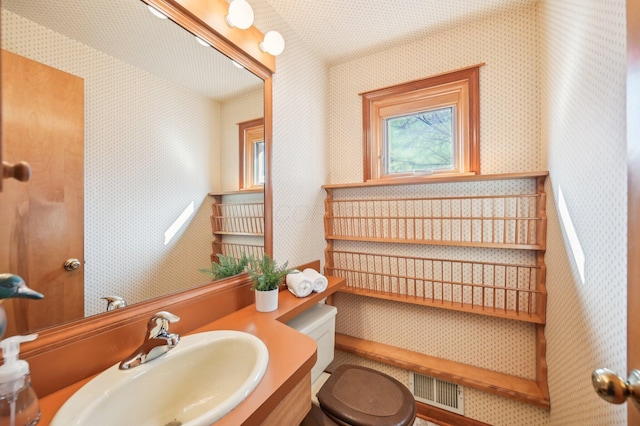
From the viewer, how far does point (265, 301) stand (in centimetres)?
114

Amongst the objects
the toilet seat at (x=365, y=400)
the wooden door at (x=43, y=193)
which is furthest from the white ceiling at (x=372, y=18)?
the toilet seat at (x=365, y=400)

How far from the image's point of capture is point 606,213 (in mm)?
760

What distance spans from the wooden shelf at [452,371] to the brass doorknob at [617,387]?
48.3 inches

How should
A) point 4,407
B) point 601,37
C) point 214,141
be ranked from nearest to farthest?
point 4,407, point 601,37, point 214,141

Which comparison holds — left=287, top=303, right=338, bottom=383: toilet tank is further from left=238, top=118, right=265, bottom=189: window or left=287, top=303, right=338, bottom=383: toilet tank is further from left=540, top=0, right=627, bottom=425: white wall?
left=540, top=0, right=627, bottom=425: white wall

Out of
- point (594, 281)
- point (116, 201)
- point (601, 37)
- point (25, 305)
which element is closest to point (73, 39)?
point (116, 201)

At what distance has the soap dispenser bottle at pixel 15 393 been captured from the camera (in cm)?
49

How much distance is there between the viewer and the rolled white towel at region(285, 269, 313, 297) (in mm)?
1325

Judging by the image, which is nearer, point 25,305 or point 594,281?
point 25,305

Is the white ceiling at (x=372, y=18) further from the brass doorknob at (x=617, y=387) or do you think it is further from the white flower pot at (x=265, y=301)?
the brass doorknob at (x=617, y=387)

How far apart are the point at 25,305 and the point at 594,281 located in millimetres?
1609

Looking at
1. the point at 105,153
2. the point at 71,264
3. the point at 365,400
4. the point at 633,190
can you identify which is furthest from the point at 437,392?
the point at 105,153

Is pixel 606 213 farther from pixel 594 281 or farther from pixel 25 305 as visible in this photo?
pixel 25 305

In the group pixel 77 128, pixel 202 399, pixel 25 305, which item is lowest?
pixel 202 399
